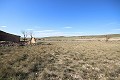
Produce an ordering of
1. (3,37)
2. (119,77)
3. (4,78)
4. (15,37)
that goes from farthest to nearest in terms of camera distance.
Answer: (15,37)
(3,37)
(119,77)
(4,78)

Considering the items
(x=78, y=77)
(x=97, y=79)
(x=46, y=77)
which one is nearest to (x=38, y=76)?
(x=46, y=77)

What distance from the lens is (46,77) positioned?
6191 mm

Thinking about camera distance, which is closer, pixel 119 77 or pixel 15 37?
pixel 119 77

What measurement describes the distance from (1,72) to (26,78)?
1580 millimetres

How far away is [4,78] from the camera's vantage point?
5.63 metres

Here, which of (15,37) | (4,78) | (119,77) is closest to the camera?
(4,78)

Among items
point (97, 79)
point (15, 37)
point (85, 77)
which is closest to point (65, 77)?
point (85, 77)

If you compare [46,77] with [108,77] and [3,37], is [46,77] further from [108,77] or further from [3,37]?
[3,37]

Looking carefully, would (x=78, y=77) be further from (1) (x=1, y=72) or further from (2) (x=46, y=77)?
(1) (x=1, y=72)

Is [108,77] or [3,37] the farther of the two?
[3,37]

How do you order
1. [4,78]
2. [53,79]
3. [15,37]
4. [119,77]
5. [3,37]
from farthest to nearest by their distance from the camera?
[15,37]
[3,37]
[119,77]
[53,79]
[4,78]

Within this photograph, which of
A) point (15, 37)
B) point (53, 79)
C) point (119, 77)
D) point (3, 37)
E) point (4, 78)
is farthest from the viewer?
point (15, 37)

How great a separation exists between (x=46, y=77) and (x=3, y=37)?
3805 cm

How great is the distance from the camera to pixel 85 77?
20.7 ft
